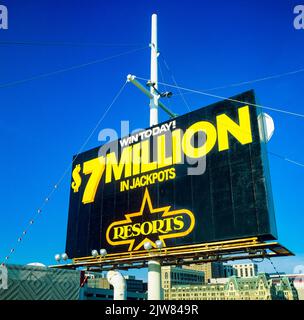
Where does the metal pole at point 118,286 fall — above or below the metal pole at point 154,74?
below

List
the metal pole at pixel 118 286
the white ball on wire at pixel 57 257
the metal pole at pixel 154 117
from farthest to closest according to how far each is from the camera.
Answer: the white ball on wire at pixel 57 257, the metal pole at pixel 118 286, the metal pole at pixel 154 117

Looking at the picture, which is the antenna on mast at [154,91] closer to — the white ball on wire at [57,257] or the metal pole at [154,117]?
the metal pole at [154,117]

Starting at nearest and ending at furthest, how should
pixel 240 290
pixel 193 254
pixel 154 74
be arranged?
1. pixel 193 254
2. pixel 154 74
3. pixel 240 290

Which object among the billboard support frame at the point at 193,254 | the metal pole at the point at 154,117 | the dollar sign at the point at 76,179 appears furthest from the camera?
the dollar sign at the point at 76,179

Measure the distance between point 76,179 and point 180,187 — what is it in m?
6.65

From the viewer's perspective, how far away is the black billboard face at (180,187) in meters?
12.0

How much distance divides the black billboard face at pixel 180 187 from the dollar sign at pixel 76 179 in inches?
6.5

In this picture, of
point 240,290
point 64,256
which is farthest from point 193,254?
point 240,290

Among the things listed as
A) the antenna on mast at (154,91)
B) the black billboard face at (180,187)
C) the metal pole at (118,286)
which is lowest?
the metal pole at (118,286)

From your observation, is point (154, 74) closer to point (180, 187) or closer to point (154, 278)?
point (180, 187)

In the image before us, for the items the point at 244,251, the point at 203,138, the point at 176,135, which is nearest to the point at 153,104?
the point at 176,135

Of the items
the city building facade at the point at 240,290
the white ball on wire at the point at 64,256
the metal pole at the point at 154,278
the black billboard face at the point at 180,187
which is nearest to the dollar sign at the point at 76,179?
the black billboard face at the point at 180,187

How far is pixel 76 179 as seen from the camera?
18.1 metres

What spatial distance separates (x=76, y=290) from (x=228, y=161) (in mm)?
7653
